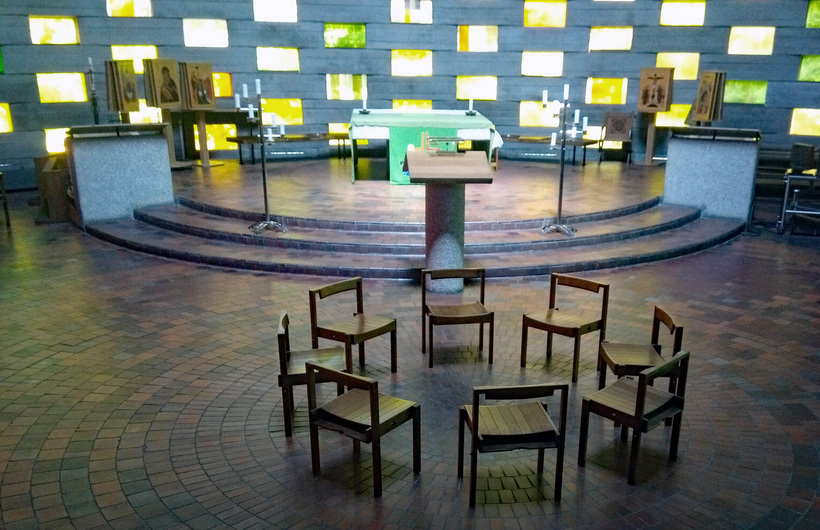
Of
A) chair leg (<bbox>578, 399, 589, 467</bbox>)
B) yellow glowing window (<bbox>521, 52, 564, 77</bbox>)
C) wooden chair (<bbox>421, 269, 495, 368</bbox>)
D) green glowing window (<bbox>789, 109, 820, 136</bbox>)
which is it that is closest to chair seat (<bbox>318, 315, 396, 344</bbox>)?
wooden chair (<bbox>421, 269, 495, 368</bbox>)

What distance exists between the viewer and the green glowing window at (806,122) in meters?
15.7

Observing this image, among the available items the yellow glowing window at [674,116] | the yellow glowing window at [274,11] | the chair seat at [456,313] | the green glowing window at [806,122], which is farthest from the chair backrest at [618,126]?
the chair seat at [456,313]

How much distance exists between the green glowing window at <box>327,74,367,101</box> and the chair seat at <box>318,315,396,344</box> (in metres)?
11.9

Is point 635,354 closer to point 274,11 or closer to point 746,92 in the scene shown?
point 746,92

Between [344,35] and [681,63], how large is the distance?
8517 mm

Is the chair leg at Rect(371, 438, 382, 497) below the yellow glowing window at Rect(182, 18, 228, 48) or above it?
below

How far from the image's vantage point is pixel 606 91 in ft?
55.4

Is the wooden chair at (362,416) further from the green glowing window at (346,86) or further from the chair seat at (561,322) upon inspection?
the green glowing window at (346,86)

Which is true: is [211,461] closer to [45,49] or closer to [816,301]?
[816,301]

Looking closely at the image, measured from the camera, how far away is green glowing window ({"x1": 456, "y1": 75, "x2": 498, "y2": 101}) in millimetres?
17188

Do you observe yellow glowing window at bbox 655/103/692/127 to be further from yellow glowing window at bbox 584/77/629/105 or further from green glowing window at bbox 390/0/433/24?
green glowing window at bbox 390/0/433/24

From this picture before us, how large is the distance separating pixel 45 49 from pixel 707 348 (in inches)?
582

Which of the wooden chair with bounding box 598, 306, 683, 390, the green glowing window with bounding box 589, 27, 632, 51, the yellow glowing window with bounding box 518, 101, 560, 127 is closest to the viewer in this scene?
the wooden chair with bounding box 598, 306, 683, 390

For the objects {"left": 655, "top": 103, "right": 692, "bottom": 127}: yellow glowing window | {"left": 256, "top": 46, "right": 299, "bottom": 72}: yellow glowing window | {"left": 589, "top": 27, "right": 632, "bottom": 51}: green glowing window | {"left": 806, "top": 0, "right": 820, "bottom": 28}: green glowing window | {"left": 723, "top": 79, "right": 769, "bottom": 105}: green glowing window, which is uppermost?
{"left": 806, "top": 0, "right": 820, "bottom": 28}: green glowing window
